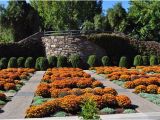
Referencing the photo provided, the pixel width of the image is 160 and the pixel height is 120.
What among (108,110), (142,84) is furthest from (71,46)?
(108,110)

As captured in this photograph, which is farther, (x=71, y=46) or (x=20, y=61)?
(x=71, y=46)

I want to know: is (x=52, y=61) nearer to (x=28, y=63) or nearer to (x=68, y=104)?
(x=28, y=63)

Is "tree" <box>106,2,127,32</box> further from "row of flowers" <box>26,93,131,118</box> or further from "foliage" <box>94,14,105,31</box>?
"row of flowers" <box>26,93,131,118</box>

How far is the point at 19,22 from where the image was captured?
5728 centimetres

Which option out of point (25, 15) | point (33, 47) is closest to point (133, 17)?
point (25, 15)

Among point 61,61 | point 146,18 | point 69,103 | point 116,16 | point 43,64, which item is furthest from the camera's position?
point 116,16

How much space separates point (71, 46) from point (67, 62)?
72.0 inches

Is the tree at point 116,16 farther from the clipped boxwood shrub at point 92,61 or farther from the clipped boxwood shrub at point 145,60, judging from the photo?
the clipped boxwood shrub at point 92,61

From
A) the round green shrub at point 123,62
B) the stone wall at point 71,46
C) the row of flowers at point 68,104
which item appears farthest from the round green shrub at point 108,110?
the stone wall at point 71,46

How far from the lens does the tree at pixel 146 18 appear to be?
53.0 metres

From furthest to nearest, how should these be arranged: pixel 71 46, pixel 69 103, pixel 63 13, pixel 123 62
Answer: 1. pixel 63 13
2. pixel 71 46
3. pixel 123 62
4. pixel 69 103

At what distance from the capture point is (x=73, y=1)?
225 ft

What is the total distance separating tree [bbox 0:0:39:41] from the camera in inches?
2238

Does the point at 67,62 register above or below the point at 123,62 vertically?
above
